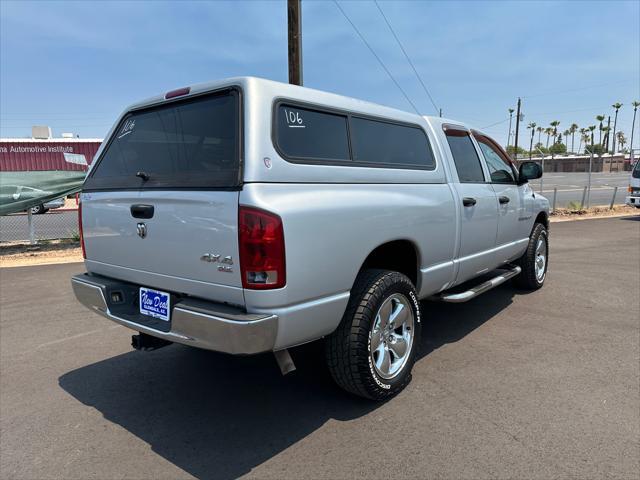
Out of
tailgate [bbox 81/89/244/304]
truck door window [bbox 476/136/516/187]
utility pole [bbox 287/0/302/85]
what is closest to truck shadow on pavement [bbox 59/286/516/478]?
tailgate [bbox 81/89/244/304]

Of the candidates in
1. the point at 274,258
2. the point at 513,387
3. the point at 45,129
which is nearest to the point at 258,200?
the point at 274,258

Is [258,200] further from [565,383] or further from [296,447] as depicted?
[565,383]

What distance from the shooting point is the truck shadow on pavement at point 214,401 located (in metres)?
A: 2.71

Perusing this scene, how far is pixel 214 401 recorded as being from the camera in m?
3.28

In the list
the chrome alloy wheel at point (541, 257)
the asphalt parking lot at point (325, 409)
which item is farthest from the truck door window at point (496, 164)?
the asphalt parking lot at point (325, 409)

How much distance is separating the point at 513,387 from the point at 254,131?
2.62m

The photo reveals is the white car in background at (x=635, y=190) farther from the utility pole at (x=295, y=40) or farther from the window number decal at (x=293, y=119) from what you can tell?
the window number decal at (x=293, y=119)

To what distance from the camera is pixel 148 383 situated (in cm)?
359

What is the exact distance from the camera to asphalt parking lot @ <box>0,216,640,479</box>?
2.55m

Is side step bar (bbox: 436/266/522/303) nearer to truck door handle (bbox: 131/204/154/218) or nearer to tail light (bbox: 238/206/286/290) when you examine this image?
tail light (bbox: 238/206/286/290)

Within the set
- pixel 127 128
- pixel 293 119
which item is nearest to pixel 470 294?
pixel 293 119

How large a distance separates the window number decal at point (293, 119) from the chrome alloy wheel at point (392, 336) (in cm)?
131

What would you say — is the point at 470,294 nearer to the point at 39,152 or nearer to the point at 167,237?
the point at 167,237

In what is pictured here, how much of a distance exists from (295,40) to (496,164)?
686 centimetres
